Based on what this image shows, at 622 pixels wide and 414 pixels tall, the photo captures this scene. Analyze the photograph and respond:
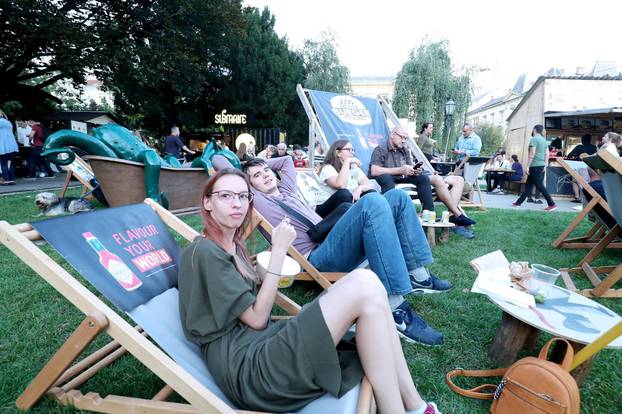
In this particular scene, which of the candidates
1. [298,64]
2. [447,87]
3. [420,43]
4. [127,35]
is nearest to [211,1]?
[127,35]

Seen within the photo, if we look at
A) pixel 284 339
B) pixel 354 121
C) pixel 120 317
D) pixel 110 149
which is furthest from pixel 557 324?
→ pixel 110 149

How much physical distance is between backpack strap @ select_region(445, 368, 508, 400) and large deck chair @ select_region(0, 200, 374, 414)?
0.84m

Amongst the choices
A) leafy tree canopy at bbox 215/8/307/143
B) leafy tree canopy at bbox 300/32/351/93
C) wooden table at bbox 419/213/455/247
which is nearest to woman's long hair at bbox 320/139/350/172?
wooden table at bbox 419/213/455/247

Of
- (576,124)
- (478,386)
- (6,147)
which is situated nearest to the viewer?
(478,386)

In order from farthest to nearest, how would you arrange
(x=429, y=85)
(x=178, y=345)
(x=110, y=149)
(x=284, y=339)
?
(x=429, y=85), (x=110, y=149), (x=178, y=345), (x=284, y=339)

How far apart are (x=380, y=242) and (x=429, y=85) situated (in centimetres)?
1756

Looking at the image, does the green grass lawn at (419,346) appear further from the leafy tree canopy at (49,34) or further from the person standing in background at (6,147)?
the leafy tree canopy at (49,34)

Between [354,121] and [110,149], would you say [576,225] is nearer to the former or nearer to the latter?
[354,121]

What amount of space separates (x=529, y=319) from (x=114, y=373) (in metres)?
2.20

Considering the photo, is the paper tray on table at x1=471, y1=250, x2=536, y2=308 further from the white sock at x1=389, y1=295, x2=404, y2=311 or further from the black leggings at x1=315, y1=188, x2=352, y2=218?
the black leggings at x1=315, y1=188, x2=352, y2=218

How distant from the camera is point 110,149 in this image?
5402 mm

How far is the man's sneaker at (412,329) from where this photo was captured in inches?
91.3

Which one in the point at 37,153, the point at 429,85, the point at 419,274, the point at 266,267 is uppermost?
the point at 429,85

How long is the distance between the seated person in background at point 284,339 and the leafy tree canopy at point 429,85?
718 inches
